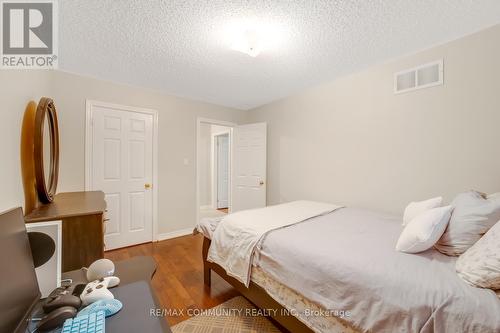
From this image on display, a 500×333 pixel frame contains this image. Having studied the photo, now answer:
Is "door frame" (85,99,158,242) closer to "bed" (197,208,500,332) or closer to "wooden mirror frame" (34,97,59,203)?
"wooden mirror frame" (34,97,59,203)

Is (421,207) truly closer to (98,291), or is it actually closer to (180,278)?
(98,291)

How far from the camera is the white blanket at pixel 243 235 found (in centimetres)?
166

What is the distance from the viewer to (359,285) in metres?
1.09

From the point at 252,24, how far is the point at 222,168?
4.27 m

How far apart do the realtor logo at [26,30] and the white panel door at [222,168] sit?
3984 millimetres

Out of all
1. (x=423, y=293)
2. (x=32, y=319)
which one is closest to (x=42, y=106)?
(x=32, y=319)

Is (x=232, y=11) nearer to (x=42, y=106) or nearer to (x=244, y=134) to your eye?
(x=42, y=106)

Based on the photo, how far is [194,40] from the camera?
6.46 feet

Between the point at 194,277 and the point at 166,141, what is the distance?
2.09 metres

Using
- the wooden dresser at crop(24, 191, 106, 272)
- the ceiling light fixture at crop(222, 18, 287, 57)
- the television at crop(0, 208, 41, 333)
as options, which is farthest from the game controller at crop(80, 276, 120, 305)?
the ceiling light fixture at crop(222, 18, 287, 57)

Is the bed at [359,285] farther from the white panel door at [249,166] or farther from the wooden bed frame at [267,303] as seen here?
the white panel door at [249,166]

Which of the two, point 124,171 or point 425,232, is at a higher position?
point 124,171

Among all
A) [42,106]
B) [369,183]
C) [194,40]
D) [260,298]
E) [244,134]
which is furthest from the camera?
[244,134]

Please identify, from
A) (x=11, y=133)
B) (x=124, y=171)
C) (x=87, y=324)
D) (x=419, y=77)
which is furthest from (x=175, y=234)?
(x=419, y=77)
